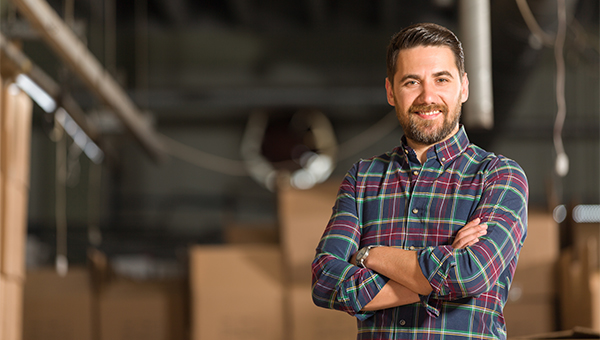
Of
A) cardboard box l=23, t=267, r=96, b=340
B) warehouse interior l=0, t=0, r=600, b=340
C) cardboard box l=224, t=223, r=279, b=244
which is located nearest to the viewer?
cardboard box l=23, t=267, r=96, b=340

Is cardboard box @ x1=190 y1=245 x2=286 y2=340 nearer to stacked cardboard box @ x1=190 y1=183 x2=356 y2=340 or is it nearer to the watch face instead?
stacked cardboard box @ x1=190 y1=183 x2=356 y2=340

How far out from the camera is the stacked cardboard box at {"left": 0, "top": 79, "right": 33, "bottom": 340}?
274cm

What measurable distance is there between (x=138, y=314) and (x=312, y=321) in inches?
44.2

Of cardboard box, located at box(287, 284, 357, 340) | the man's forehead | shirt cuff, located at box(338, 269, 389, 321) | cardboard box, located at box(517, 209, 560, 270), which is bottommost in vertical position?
cardboard box, located at box(287, 284, 357, 340)

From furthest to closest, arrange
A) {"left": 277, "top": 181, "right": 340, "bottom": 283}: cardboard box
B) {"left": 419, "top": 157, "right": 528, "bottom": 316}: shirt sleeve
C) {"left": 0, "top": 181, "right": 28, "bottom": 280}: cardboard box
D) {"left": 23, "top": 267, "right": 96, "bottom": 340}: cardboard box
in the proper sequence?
1. {"left": 23, "top": 267, "right": 96, "bottom": 340}: cardboard box
2. {"left": 277, "top": 181, "right": 340, "bottom": 283}: cardboard box
3. {"left": 0, "top": 181, "right": 28, "bottom": 280}: cardboard box
4. {"left": 419, "top": 157, "right": 528, "bottom": 316}: shirt sleeve

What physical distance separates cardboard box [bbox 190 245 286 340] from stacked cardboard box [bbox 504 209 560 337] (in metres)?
1.11

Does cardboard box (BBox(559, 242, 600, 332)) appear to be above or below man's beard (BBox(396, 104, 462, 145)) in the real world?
below

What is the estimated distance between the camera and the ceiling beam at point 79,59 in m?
2.89

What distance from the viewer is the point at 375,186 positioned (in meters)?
1.44

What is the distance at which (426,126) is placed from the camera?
136 cm

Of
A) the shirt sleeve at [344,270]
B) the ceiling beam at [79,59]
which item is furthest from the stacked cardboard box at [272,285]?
the shirt sleeve at [344,270]

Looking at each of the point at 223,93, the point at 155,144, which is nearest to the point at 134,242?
the point at 155,144

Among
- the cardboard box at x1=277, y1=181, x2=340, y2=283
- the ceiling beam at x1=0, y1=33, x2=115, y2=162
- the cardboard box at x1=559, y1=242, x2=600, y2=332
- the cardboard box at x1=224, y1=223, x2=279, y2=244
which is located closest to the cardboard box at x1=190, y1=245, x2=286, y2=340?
the cardboard box at x1=277, y1=181, x2=340, y2=283

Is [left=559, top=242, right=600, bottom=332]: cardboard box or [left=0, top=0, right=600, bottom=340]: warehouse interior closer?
[left=559, top=242, right=600, bottom=332]: cardboard box
